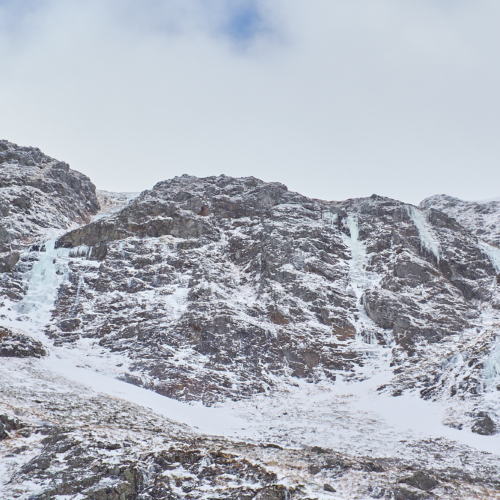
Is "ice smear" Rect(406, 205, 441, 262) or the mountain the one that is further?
"ice smear" Rect(406, 205, 441, 262)

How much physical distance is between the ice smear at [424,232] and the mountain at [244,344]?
0.27 meters

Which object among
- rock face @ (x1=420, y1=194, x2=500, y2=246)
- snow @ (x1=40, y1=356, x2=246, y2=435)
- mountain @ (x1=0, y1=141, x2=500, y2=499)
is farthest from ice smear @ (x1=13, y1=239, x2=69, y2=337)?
rock face @ (x1=420, y1=194, x2=500, y2=246)

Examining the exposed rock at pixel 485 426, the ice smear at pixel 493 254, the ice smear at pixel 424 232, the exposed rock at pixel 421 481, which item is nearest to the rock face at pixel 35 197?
the exposed rock at pixel 485 426

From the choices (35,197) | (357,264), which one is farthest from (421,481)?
(35,197)

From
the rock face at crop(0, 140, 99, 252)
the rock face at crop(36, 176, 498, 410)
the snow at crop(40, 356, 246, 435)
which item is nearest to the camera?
the snow at crop(40, 356, 246, 435)

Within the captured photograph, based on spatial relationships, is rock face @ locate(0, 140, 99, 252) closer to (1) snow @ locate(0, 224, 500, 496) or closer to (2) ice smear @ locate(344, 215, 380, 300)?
(1) snow @ locate(0, 224, 500, 496)

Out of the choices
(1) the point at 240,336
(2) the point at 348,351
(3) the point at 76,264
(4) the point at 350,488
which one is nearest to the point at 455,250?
(2) the point at 348,351

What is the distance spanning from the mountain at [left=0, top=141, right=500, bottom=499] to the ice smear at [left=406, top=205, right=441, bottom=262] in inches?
10.5

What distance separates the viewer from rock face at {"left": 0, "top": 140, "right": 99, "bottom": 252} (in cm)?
5478

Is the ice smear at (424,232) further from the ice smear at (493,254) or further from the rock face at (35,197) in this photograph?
the rock face at (35,197)

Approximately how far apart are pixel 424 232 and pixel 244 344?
3155cm

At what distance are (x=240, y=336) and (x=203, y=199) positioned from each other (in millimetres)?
29554

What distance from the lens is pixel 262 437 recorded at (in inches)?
905

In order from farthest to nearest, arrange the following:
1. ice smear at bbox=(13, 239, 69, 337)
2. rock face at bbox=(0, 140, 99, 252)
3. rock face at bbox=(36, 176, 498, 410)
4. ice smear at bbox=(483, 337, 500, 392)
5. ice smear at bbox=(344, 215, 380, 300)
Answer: rock face at bbox=(0, 140, 99, 252) → ice smear at bbox=(344, 215, 380, 300) → ice smear at bbox=(13, 239, 69, 337) → rock face at bbox=(36, 176, 498, 410) → ice smear at bbox=(483, 337, 500, 392)
